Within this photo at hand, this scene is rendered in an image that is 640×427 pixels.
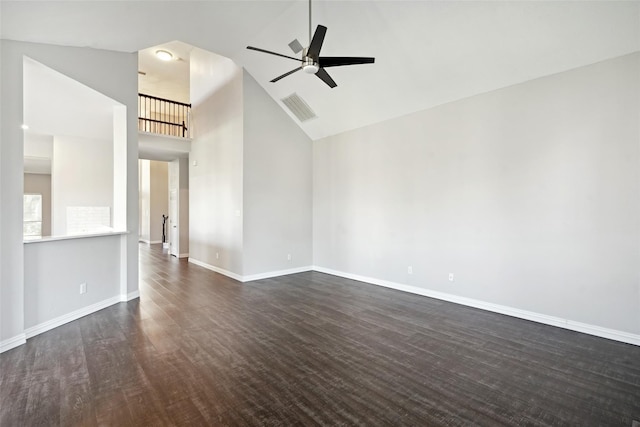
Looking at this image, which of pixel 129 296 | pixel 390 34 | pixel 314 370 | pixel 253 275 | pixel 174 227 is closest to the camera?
pixel 314 370

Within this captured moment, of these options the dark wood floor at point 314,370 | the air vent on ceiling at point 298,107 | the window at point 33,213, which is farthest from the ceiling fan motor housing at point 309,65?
the window at point 33,213

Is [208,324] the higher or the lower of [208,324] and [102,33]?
the lower

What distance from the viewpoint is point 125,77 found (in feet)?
13.9

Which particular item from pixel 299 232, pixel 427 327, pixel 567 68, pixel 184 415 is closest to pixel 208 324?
pixel 184 415

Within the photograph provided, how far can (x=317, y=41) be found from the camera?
3.04 meters

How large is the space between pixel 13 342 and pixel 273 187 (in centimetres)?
420

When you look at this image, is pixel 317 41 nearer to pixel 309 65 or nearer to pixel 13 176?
pixel 309 65

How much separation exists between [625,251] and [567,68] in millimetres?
2114

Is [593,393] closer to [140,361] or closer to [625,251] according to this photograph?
[625,251]

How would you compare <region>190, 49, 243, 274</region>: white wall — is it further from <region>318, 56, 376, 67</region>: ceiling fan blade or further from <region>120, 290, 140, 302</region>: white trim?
<region>318, 56, 376, 67</region>: ceiling fan blade

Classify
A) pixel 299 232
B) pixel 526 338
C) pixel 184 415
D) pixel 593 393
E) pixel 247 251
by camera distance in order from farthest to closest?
1. pixel 299 232
2. pixel 247 251
3. pixel 526 338
4. pixel 593 393
5. pixel 184 415

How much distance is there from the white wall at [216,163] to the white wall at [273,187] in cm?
19

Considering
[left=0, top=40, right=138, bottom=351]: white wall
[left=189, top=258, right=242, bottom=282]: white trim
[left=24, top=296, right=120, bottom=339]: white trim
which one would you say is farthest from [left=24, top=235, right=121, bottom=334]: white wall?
[left=189, top=258, right=242, bottom=282]: white trim

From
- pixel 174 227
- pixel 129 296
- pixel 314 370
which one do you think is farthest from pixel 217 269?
pixel 314 370
